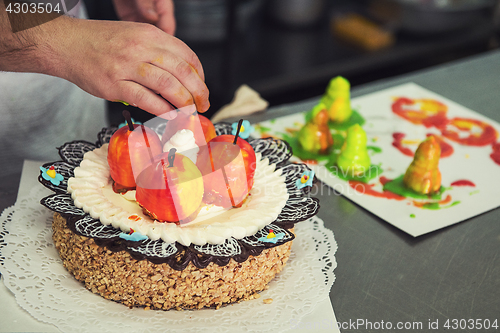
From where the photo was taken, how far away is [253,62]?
279 centimetres

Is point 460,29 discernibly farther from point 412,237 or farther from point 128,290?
point 128,290

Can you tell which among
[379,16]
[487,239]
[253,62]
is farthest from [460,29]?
[487,239]

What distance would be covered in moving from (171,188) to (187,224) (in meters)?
0.09

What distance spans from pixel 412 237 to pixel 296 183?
342mm

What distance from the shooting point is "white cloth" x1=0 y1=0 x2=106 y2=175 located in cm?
143

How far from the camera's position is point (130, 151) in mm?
890

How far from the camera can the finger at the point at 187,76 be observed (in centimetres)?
82

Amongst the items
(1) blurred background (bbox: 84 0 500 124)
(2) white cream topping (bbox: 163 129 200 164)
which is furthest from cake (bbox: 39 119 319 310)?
(1) blurred background (bbox: 84 0 500 124)

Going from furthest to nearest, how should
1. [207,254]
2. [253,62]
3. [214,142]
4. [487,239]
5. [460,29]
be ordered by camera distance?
[460,29] → [253,62] → [487,239] → [214,142] → [207,254]

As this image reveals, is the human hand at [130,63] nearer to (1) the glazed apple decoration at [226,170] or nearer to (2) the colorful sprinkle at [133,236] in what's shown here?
(1) the glazed apple decoration at [226,170]

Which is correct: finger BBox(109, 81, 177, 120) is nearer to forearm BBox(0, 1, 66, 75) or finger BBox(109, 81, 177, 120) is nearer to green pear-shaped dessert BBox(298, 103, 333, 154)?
forearm BBox(0, 1, 66, 75)

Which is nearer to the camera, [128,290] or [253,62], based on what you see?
[128,290]

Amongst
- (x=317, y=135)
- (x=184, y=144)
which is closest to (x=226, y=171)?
(x=184, y=144)

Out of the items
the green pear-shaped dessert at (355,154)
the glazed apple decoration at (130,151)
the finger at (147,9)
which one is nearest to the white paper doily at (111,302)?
the glazed apple decoration at (130,151)
